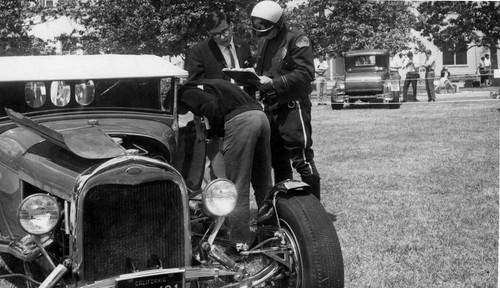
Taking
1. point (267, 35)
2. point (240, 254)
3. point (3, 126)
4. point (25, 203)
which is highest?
point (267, 35)

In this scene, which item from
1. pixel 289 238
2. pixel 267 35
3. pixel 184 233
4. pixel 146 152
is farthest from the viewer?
pixel 267 35

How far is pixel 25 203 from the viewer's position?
131 inches

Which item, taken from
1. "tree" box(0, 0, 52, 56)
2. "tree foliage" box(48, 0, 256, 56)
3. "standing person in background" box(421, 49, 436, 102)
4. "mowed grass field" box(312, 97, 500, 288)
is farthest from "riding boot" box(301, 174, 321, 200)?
"standing person in background" box(421, 49, 436, 102)

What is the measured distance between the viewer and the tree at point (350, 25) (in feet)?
91.3

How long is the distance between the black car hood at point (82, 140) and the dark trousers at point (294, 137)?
5.32ft

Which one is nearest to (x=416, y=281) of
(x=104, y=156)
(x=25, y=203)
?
(x=104, y=156)

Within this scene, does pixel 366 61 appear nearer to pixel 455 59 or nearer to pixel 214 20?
pixel 214 20

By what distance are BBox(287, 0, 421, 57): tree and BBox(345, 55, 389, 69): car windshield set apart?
6.57 m

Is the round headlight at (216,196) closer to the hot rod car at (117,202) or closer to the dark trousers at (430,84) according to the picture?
the hot rod car at (117,202)

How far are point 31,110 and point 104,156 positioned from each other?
1.23 m

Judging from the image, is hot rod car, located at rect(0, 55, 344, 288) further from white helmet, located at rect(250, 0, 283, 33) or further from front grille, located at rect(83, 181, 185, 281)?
white helmet, located at rect(250, 0, 283, 33)

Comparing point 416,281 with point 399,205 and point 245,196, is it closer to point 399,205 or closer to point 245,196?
point 245,196

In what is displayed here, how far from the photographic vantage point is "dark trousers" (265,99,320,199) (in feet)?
17.3

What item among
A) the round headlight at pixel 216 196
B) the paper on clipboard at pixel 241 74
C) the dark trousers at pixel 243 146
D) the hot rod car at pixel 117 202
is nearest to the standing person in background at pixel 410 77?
the paper on clipboard at pixel 241 74
